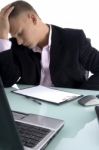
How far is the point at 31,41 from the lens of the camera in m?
1.54

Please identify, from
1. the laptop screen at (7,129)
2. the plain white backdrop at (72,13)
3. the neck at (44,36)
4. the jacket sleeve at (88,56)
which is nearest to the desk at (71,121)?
the laptop screen at (7,129)

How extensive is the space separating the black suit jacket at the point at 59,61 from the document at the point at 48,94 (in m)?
0.25

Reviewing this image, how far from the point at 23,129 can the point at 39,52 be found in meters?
0.88

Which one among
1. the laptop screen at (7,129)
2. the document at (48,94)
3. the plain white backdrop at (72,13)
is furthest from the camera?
the plain white backdrop at (72,13)

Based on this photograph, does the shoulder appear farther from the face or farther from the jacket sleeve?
the face

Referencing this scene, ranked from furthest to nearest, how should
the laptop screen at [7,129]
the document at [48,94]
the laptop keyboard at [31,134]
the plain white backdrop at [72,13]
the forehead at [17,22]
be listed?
the plain white backdrop at [72,13] < the forehead at [17,22] < the document at [48,94] < the laptop keyboard at [31,134] < the laptop screen at [7,129]

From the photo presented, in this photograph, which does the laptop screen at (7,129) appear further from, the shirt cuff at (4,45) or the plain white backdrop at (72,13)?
the plain white backdrop at (72,13)

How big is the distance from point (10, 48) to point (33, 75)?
0.20 metres

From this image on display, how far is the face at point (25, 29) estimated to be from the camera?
151 cm

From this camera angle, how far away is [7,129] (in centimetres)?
49

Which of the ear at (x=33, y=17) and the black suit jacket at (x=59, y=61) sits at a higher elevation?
the ear at (x=33, y=17)

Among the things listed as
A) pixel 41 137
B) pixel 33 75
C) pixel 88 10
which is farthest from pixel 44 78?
pixel 88 10

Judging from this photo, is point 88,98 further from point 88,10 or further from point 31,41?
point 88,10

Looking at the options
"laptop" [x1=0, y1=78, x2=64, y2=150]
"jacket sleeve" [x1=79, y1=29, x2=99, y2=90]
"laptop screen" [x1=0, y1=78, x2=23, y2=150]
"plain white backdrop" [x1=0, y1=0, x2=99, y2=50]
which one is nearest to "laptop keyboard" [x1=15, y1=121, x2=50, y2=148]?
"laptop" [x1=0, y1=78, x2=64, y2=150]
